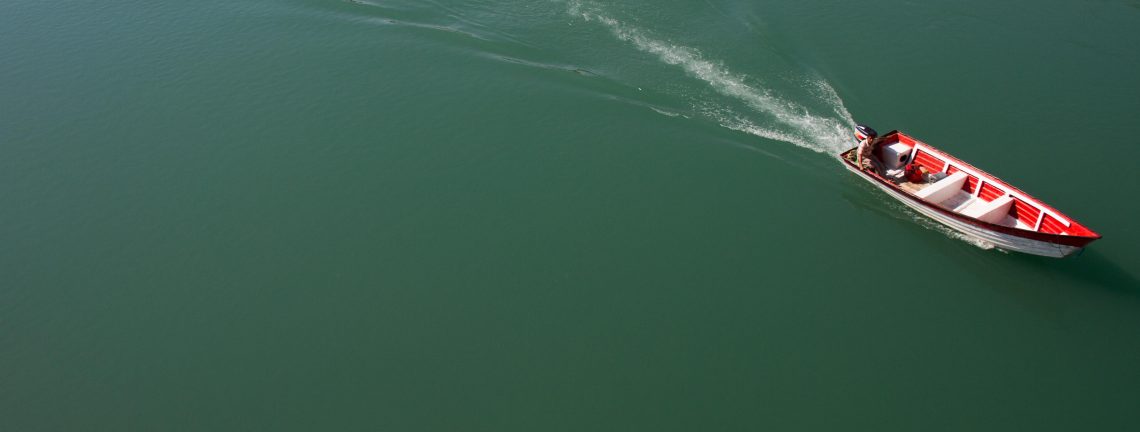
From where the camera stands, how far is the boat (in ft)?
75.9

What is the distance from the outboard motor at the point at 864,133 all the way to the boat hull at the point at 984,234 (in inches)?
57.7

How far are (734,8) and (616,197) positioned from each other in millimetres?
14005

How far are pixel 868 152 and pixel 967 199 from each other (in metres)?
3.75

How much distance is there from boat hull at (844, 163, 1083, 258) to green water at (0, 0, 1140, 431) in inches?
22.6

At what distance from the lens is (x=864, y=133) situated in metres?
27.6

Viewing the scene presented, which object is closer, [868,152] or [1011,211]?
[1011,211]

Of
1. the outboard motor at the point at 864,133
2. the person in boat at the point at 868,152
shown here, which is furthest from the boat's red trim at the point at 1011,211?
the outboard motor at the point at 864,133

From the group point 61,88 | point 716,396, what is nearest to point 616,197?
point 716,396

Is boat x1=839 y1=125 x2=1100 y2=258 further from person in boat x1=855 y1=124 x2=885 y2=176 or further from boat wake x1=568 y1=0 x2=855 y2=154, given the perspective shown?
boat wake x1=568 y1=0 x2=855 y2=154

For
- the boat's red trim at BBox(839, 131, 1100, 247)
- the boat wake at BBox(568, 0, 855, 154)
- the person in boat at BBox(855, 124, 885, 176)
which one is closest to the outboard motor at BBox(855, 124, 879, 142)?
the person in boat at BBox(855, 124, 885, 176)

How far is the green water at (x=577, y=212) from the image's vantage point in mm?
21828

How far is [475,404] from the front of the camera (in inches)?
852

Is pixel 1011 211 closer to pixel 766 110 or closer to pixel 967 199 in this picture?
pixel 967 199

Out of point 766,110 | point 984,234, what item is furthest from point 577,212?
point 984,234
